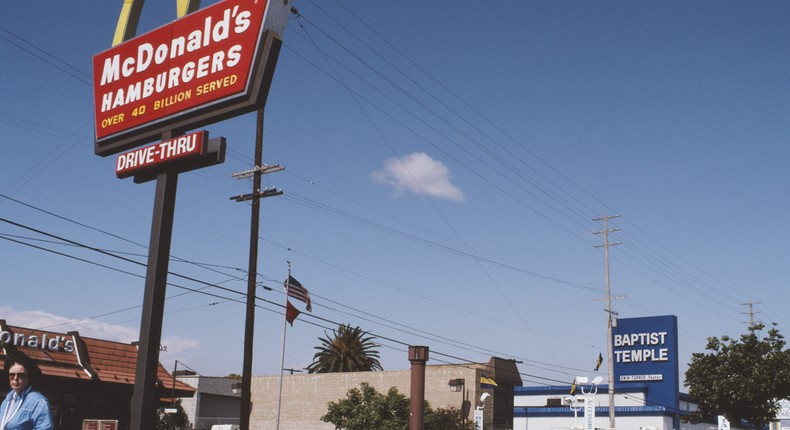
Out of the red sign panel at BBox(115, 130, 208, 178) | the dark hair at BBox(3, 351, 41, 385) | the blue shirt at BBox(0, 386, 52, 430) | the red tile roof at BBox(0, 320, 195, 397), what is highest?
the red sign panel at BBox(115, 130, 208, 178)

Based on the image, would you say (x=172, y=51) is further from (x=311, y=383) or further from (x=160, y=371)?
(x=311, y=383)

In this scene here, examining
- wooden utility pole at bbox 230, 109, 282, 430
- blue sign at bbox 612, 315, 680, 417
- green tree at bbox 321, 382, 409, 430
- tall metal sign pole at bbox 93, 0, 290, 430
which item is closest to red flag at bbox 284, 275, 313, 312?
wooden utility pole at bbox 230, 109, 282, 430

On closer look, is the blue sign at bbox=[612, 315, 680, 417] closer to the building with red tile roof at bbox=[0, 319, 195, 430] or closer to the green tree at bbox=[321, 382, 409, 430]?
the green tree at bbox=[321, 382, 409, 430]

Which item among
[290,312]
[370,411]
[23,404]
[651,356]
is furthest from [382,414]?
[23,404]

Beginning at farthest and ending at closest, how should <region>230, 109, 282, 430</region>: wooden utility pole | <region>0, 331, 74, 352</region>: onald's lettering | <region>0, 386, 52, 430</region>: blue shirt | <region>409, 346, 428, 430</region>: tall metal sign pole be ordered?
<region>409, 346, 428, 430</region>: tall metal sign pole
<region>0, 331, 74, 352</region>: onald's lettering
<region>230, 109, 282, 430</region>: wooden utility pole
<region>0, 386, 52, 430</region>: blue shirt

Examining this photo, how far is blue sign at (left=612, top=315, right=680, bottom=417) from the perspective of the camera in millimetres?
59656

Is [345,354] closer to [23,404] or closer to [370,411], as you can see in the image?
[370,411]

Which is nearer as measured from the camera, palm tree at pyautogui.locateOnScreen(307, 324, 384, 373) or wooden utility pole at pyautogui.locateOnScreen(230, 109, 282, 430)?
wooden utility pole at pyautogui.locateOnScreen(230, 109, 282, 430)

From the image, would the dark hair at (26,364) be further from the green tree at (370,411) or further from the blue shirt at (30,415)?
the green tree at (370,411)

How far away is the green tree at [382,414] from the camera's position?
140ft

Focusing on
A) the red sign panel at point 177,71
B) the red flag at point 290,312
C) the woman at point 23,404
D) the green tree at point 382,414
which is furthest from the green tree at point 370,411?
the woman at point 23,404

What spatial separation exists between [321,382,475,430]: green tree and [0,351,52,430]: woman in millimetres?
35975

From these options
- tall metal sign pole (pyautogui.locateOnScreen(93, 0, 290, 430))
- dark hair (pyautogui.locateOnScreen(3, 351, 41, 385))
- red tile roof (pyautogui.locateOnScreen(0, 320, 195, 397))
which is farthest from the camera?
red tile roof (pyautogui.locateOnScreen(0, 320, 195, 397))

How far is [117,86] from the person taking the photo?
49.1 ft
